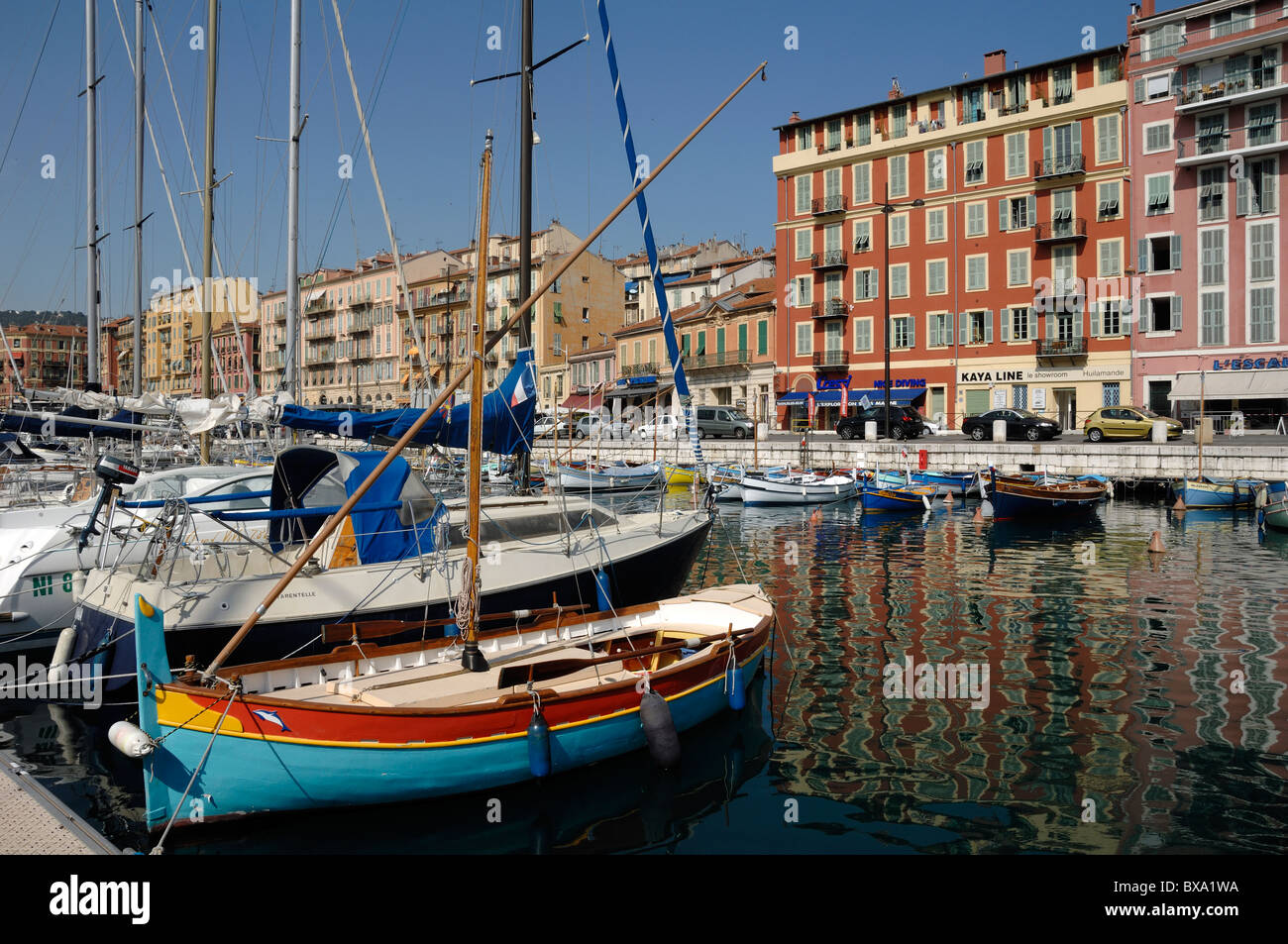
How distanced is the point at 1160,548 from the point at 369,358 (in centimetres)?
8026

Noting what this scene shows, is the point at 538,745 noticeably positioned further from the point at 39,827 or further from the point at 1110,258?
the point at 1110,258

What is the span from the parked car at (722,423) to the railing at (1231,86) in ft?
87.6

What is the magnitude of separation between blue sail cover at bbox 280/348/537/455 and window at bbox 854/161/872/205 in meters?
47.3

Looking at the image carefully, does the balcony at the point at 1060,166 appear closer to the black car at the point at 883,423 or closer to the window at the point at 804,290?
the window at the point at 804,290

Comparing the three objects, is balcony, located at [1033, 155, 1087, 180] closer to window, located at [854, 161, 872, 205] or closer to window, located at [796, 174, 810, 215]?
window, located at [854, 161, 872, 205]

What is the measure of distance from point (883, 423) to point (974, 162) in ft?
55.1

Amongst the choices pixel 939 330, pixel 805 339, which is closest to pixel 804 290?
pixel 805 339

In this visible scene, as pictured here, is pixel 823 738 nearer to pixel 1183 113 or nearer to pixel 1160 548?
pixel 1160 548

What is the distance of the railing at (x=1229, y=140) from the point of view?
43812mm

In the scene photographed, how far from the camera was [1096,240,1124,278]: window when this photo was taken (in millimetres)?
48188

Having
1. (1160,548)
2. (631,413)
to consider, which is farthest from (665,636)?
(631,413)

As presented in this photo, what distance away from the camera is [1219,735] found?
10.3 meters

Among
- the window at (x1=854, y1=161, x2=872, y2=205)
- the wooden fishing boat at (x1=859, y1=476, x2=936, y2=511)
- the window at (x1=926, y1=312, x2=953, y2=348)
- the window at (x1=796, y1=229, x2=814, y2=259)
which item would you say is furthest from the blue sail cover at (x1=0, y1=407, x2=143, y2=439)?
the window at (x1=854, y1=161, x2=872, y2=205)
